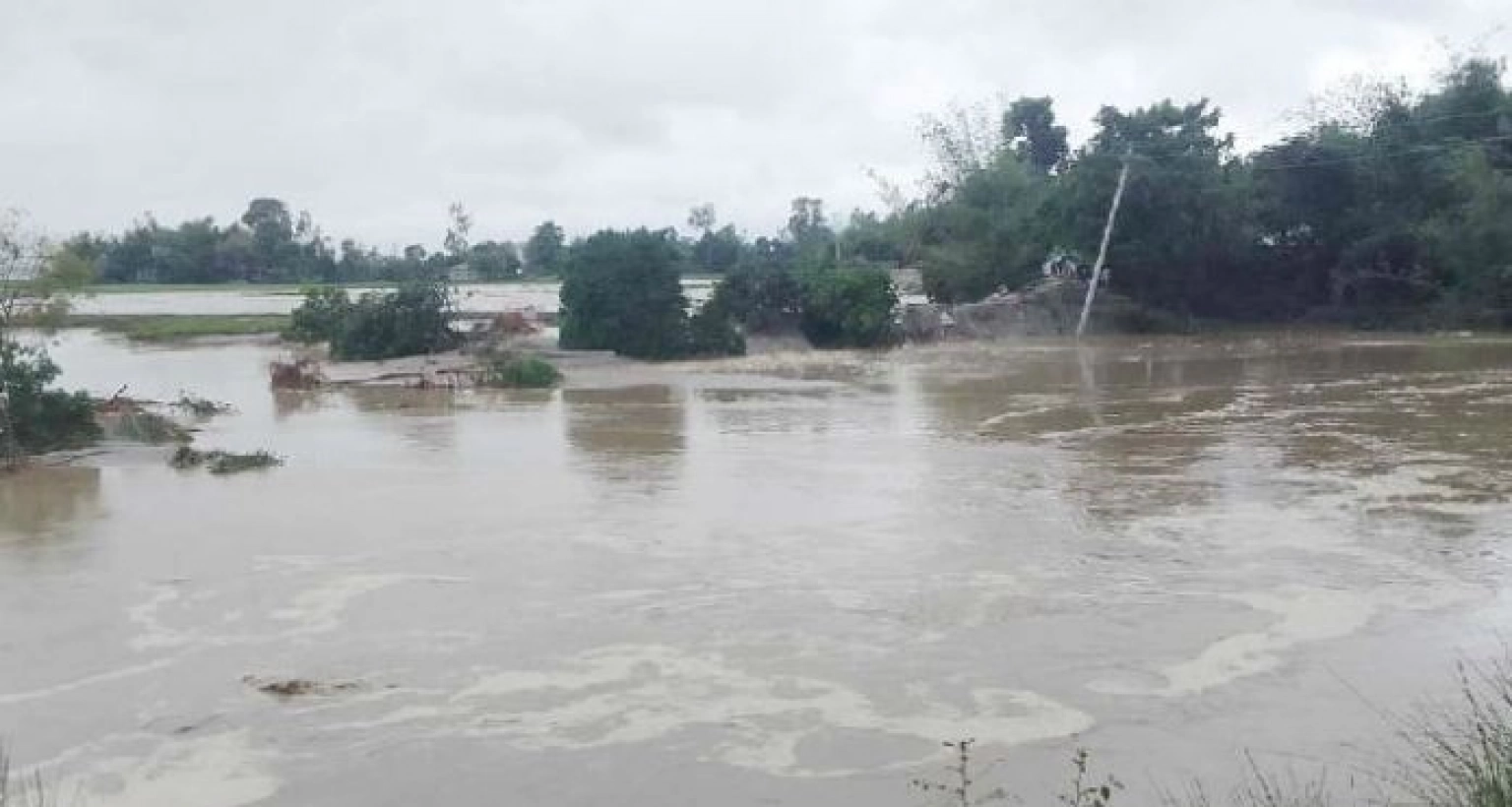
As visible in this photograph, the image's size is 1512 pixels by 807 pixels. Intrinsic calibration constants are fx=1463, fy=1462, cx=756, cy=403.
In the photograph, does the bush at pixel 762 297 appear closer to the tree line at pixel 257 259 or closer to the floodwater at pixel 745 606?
the floodwater at pixel 745 606

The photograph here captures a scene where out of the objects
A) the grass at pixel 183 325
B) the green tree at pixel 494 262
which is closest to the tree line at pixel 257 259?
the green tree at pixel 494 262

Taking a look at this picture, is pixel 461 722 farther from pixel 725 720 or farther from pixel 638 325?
pixel 638 325

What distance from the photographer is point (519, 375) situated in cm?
2536

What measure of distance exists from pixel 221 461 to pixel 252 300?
46108 mm

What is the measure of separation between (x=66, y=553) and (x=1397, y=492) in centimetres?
1131

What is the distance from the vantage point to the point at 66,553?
1173 cm

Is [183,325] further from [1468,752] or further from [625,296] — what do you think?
[1468,752]

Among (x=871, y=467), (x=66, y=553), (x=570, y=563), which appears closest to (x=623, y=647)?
(x=570, y=563)

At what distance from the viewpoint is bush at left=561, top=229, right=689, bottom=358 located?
29.4 meters

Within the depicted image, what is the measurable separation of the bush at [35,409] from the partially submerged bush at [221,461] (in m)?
1.67

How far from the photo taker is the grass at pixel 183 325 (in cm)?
4262

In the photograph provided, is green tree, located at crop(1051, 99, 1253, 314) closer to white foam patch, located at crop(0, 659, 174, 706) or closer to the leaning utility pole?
the leaning utility pole

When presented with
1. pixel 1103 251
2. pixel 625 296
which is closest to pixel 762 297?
pixel 625 296

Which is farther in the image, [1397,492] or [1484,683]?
[1397,492]
